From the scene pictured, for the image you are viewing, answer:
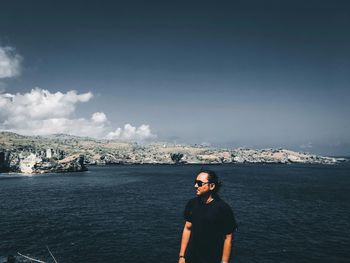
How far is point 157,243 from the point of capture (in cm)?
4231

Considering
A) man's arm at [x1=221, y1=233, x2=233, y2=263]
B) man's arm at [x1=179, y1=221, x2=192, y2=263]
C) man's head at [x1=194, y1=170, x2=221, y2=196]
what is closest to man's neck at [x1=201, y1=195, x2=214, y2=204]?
man's head at [x1=194, y1=170, x2=221, y2=196]

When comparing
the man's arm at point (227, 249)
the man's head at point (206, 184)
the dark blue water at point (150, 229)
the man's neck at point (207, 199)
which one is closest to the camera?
the man's arm at point (227, 249)

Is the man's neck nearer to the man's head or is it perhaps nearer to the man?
the man

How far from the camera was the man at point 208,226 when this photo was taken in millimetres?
7871

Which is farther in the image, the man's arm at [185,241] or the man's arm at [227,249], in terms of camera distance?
the man's arm at [185,241]

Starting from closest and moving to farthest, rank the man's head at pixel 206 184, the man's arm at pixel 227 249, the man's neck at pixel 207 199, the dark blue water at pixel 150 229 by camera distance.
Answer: the man's arm at pixel 227 249 → the man's head at pixel 206 184 → the man's neck at pixel 207 199 → the dark blue water at pixel 150 229

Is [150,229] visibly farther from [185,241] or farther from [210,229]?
[210,229]

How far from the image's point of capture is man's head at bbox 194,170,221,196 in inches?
318

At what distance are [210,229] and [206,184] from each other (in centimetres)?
116

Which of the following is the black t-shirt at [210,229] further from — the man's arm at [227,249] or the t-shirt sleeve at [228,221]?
the man's arm at [227,249]

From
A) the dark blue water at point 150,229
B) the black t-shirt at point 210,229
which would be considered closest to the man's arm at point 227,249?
the black t-shirt at point 210,229

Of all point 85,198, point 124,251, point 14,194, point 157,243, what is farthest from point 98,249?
point 14,194

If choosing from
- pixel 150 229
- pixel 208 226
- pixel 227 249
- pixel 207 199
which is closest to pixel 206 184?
pixel 207 199

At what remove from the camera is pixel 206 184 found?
8.10m
